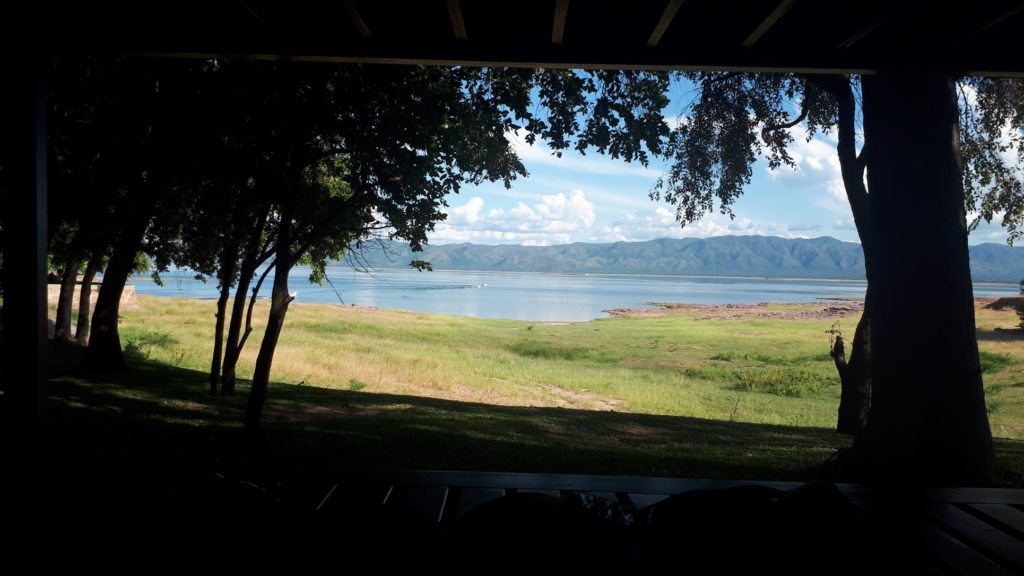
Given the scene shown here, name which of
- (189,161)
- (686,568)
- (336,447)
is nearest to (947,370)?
(686,568)

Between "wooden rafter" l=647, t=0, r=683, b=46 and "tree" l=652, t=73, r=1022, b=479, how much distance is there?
11.6 ft

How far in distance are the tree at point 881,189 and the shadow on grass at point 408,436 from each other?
1373 mm

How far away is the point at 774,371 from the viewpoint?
25188 millimetres

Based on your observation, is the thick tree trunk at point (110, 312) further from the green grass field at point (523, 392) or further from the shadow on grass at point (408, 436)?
the green grass field at point (523, 392)

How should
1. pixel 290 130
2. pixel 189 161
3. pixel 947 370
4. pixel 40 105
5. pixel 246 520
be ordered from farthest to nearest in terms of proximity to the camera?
pixel 189 161, pixel 290 130, pixel 947 370, pixel 40 105, pixel 246 520

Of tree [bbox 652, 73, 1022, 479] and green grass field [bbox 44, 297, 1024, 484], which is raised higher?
tree [bbox 652, 73, 1022, 479]

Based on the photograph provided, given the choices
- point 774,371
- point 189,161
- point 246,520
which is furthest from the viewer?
point 774,371

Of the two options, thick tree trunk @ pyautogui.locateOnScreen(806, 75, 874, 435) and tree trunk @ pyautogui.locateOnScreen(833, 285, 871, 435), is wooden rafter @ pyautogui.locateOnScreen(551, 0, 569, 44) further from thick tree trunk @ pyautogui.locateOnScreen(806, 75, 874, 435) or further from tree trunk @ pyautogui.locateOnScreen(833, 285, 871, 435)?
Answer: tree trunk @ pyautogui.locateOnScreen(833, 285, 871, 435)

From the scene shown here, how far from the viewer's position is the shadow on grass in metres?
7.31

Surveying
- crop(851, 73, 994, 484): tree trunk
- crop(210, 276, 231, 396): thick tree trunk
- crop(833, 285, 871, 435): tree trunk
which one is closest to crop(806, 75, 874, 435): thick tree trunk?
crop(833, 285, 871, 435): tree trunk

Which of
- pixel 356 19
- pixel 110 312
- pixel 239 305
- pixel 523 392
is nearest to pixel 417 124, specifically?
pixel 239 305

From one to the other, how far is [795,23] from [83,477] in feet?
10.7

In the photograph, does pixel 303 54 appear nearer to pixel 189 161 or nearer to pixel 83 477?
pixel 83 477

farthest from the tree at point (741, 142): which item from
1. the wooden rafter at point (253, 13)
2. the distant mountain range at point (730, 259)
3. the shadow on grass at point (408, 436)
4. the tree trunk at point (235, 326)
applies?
the distant mountain range at point (730, 259)
